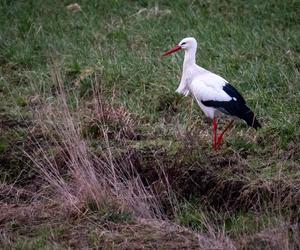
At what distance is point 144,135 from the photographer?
25.9 feet

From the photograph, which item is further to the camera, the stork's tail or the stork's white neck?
the stork's white neck

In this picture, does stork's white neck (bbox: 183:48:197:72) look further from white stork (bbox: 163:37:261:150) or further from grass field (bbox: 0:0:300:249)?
grass field (bbox: 0:0:300:249)

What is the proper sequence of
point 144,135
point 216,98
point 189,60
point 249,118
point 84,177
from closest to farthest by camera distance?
1. point 84,177
2. point 249,118
3. point 216,98
4. point 144,135
5. point 189,60

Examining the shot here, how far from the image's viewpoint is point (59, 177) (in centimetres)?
689

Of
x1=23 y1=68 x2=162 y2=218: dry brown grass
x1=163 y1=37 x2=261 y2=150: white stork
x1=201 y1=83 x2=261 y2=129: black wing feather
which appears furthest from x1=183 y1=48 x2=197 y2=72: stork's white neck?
x1=23 y1=68 x2=162 y2=218: dry brown grass

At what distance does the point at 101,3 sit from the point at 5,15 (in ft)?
4.38

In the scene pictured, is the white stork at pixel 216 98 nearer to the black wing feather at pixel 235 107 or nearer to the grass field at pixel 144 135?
the black wing feather at pixel 235 107

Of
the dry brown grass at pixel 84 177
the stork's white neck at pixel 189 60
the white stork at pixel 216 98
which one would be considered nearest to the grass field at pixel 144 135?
the dry brown grass at pixel 84 177

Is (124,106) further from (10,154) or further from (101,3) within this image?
(101,3)

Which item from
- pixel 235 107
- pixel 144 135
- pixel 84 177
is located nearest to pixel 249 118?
pixel 235 107

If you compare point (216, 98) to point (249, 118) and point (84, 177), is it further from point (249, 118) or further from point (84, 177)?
point (84, 177)

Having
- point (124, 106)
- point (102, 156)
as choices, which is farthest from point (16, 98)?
point (102, 156)

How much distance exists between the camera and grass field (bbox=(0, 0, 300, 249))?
21.1 feet

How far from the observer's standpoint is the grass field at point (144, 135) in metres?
6.42
